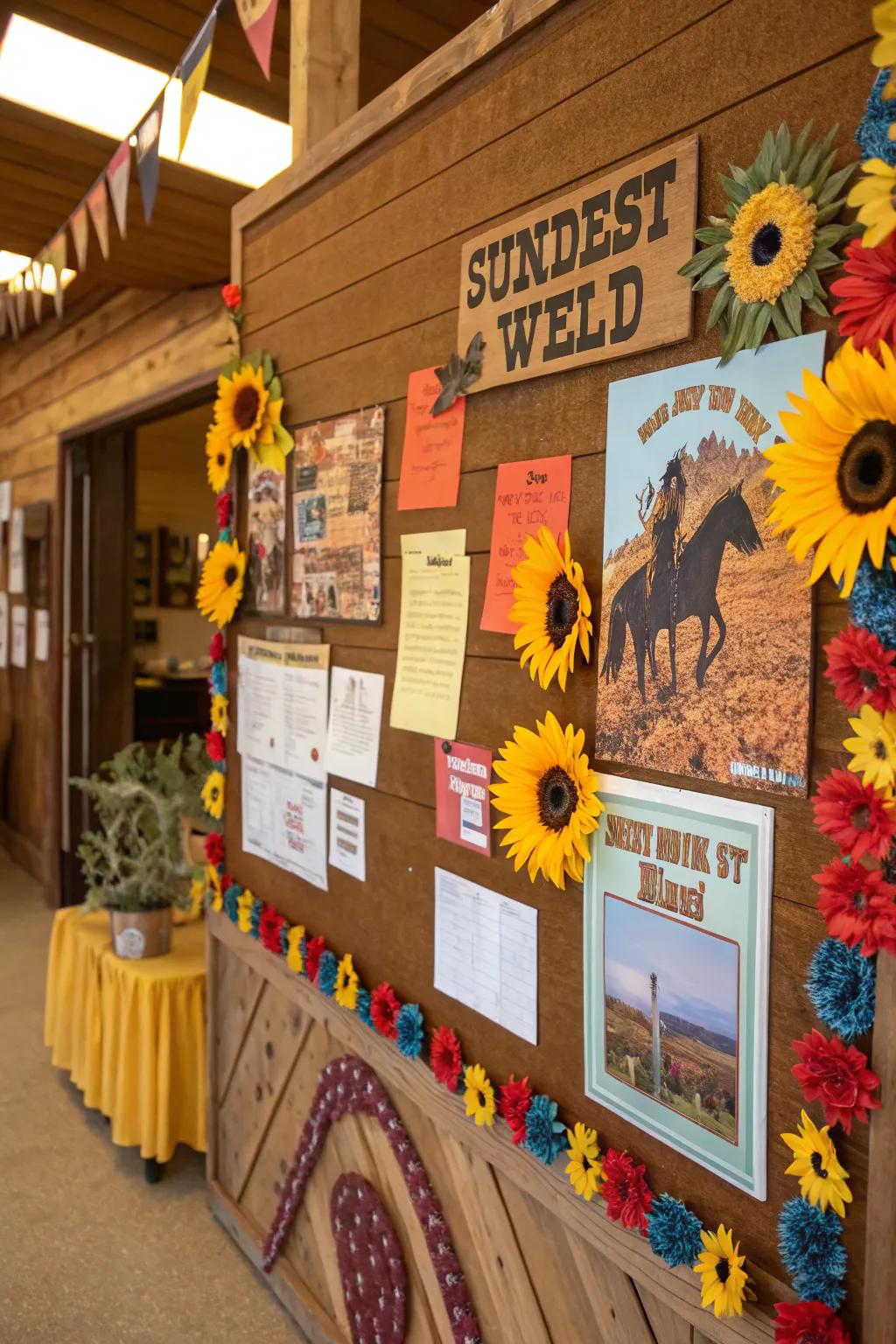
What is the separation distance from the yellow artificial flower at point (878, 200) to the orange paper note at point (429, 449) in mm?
706

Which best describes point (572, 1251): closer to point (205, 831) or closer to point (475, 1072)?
point (475, 1072)

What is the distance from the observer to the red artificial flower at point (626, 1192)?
112 cm

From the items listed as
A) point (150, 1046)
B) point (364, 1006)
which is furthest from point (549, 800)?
point (150, 1046)

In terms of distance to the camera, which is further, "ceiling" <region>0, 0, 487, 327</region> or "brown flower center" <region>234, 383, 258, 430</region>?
"ceiling" <region>0, 0, 487, 327</region>

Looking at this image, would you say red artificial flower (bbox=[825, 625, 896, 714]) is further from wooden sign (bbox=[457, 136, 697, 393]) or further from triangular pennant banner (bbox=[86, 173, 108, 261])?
triangular pennant banner (bbox=[86, 173, 108, 261])

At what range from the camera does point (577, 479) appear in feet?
3.97

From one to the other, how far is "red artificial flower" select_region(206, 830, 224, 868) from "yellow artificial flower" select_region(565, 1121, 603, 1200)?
124 centimetres

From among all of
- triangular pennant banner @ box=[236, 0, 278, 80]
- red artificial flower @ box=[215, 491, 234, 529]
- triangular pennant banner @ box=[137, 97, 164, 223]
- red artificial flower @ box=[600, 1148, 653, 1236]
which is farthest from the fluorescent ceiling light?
red artificial flower @ box=[600, 1148, 653, 1236]

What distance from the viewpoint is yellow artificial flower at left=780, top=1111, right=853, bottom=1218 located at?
2.97 feet

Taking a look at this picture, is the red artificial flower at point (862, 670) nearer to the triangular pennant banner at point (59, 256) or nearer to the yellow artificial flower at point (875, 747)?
the yellow artificial flower at point (875, 747)

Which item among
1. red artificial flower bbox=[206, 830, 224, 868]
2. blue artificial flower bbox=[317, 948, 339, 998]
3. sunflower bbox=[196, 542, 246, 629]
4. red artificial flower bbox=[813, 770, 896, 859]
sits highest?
sunflower bbox=[196, 542, 246, 629]

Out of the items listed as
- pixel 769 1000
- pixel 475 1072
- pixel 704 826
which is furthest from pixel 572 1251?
pixel 704 826

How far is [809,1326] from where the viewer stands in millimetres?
915

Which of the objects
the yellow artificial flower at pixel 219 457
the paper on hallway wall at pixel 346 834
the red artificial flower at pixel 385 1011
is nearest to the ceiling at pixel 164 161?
the yellow artificial flower at pixel 219 457
